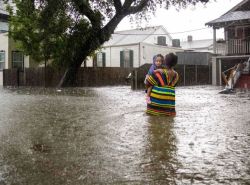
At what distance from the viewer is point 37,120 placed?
285 inches

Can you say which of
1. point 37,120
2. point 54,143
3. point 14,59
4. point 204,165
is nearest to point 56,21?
point 14,59

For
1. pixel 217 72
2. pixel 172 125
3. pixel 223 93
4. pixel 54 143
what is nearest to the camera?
pixel 54 143

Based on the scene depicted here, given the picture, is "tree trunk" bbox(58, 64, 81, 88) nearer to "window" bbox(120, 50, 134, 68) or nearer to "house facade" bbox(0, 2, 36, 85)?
"house facade" bbox(0, 2, 36, 85)

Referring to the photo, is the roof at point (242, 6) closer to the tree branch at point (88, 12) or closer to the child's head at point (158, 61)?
the tree branch at point (88, 12)

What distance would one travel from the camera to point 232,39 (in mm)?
24625

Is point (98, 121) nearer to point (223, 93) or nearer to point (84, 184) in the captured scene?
point (84, 184)

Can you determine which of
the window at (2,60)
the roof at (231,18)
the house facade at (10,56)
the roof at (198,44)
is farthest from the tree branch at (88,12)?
the roof at (198,44)

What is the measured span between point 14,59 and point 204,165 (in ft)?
94.0

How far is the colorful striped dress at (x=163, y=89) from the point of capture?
712cm

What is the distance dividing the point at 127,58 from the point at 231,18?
1340cm

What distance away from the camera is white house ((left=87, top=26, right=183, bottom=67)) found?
35812 millimetres

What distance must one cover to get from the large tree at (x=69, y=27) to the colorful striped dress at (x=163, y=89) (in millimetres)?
14216

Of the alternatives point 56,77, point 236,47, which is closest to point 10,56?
point 56,77

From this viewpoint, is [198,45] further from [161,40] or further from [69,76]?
[69,76]
